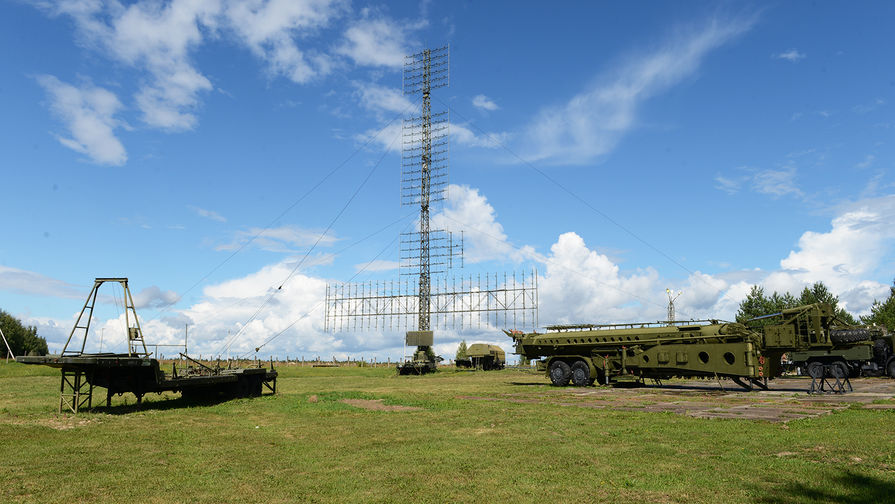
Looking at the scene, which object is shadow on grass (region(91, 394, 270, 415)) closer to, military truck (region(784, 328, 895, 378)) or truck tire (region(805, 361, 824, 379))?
military truck (region(784, 328, 895, 378))

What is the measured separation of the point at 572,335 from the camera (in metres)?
30.2

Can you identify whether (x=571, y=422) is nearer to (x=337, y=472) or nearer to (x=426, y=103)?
(x=337, y=472)

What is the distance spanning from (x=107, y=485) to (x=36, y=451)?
405cm

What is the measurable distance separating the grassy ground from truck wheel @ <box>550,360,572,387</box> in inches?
505

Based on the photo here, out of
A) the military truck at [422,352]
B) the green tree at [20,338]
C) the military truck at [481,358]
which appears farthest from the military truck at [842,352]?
the green tree at [20,338]

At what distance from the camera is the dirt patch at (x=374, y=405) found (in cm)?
1911

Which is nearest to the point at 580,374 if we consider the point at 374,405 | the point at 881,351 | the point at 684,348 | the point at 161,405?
the point at 684,348

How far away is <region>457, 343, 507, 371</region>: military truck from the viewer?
219ft

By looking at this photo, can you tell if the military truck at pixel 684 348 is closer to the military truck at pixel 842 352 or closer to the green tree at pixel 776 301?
the military truck at pixel 842 352

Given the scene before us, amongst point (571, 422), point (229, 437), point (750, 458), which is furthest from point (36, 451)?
point (750, 458)

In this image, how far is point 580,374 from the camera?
1160 inches

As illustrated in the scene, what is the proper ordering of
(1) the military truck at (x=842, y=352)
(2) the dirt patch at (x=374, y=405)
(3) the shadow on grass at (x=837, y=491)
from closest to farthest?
(3) the shadow on grass at (x=837, y=491) < (2) the dirt patch at (x=374, y=405) < (1) the military truck at (x=842, y=352)

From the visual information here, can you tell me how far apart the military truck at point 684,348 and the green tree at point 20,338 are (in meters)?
79.2

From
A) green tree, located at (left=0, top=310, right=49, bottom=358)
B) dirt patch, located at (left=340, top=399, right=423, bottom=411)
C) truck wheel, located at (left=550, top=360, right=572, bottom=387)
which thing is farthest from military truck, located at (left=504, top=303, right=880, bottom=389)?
green tree, located at (left=0, top=310, right=49, bottom=358)
